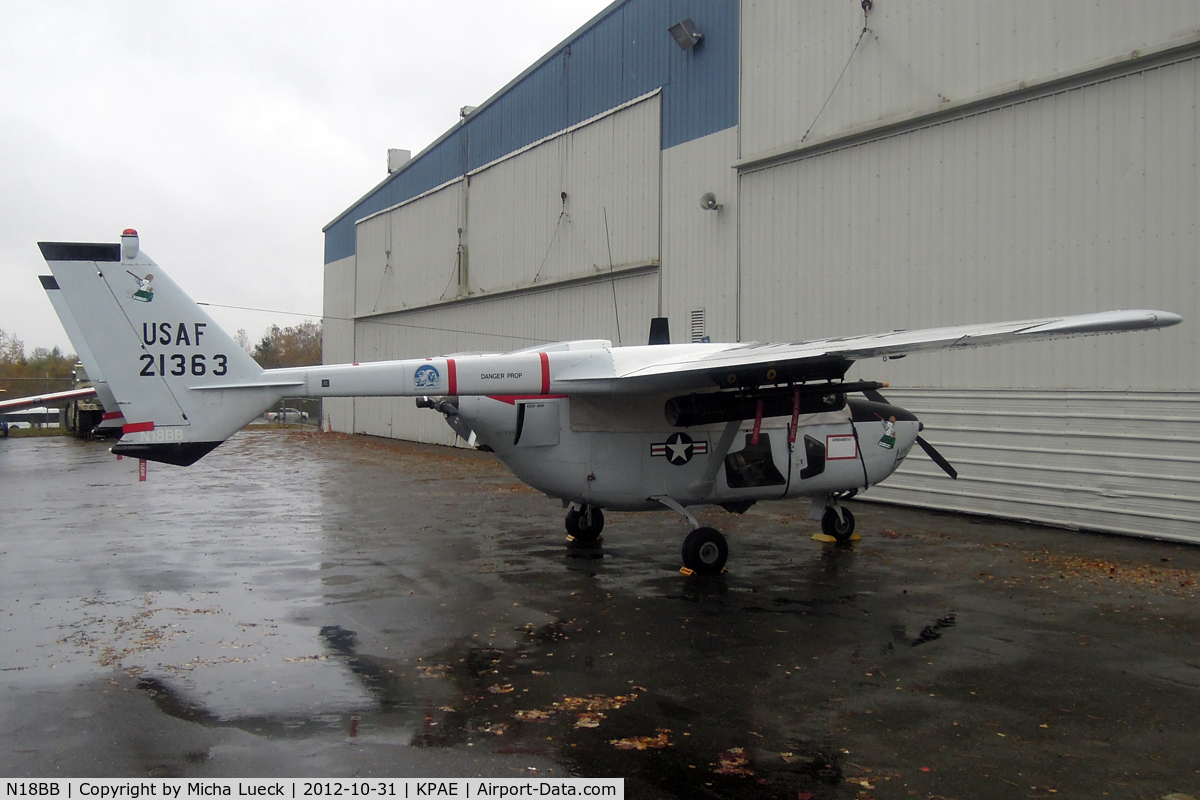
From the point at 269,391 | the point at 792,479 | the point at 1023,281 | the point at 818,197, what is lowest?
the point at 792,479

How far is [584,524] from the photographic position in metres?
11.6

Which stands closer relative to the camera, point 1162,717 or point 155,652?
point 1162,717

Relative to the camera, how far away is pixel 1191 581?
30.5ft

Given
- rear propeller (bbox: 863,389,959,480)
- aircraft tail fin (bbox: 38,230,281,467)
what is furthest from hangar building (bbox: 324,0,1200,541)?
aircraft tail fin (bbox: 38,230,281,467)

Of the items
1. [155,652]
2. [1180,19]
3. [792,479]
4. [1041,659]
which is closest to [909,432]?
[792,479]

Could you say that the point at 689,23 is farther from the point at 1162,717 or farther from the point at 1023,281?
the point at 1162,717

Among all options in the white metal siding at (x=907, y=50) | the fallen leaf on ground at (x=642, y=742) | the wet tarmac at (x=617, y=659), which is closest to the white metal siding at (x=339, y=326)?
the white metal siding at (x=907, y=50)

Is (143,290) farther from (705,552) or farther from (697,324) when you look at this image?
(697,324)

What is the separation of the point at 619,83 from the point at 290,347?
77901mm

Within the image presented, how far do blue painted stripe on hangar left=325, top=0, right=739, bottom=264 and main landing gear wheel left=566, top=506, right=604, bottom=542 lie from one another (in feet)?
35.0

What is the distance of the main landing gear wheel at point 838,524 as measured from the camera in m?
11.7

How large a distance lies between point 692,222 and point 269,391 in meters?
13.1

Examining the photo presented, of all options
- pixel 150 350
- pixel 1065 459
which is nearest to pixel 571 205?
pixel 1065 459

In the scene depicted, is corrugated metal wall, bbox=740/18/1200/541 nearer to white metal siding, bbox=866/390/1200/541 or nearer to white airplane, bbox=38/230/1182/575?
white metal siding, bbox=866/390/1200/541
